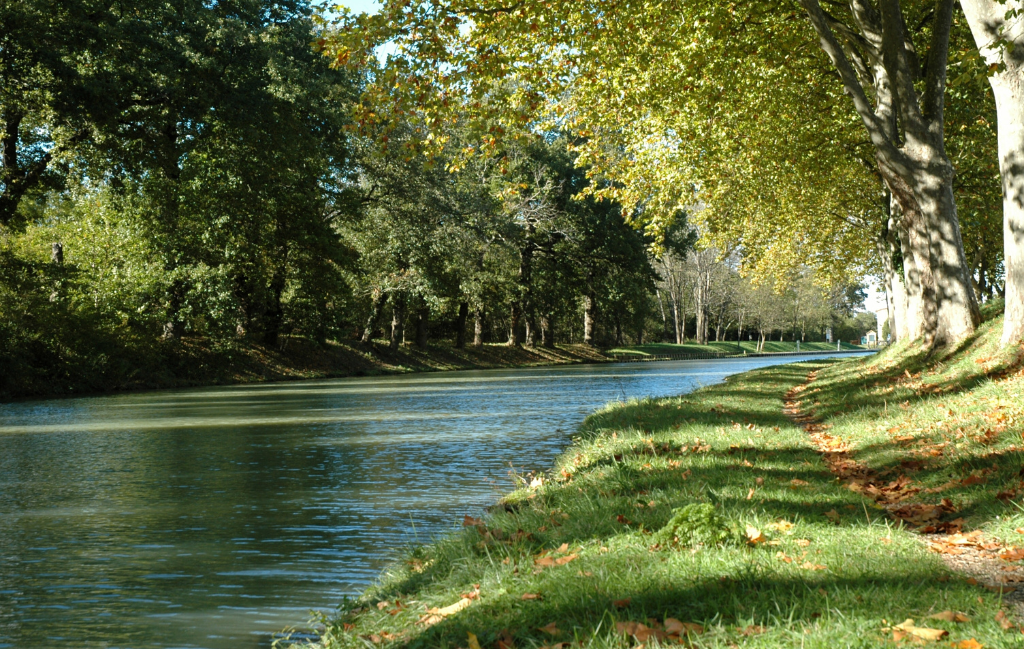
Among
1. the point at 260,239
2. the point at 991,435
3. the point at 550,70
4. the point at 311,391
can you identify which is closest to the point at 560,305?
the point at 260,239

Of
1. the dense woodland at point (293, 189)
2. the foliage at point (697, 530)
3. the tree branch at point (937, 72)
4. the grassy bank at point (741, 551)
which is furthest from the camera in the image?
the dense woodland at point (293, 189)

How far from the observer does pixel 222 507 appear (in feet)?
28.8

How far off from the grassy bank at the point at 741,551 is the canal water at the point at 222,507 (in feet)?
2.59

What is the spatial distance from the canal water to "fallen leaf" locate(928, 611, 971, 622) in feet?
11.2

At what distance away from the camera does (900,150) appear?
14938mm

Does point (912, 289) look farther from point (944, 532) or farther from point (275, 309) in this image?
point (275, 309)

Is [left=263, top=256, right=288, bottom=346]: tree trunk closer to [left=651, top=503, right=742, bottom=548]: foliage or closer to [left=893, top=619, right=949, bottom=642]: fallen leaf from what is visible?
[left=651, top=503, right=742, bottom=548]: foliage

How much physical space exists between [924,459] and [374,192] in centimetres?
3710

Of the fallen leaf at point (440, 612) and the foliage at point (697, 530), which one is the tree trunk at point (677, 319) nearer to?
the foliage at point (697, 530)

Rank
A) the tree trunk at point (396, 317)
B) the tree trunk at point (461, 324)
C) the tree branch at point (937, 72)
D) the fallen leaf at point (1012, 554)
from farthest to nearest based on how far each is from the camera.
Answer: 1. the tree trunk at point (461, 324)
2. the tree trunk at point (396, 317)
3. the tree branch at point (937, 72)
4. the fallen leaf at point (1012, 554)

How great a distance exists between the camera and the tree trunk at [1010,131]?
437 inches

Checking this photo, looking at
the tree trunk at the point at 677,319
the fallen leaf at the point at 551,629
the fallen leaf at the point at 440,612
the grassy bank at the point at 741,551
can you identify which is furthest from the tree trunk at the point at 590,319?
the fallen leaf at the point at 551,629

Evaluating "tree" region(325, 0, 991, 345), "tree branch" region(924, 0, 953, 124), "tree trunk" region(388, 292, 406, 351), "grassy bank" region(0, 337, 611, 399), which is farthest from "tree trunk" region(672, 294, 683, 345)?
"tree branch" region(924, 0, 953, 124)

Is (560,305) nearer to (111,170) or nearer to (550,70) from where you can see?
(111,170)
